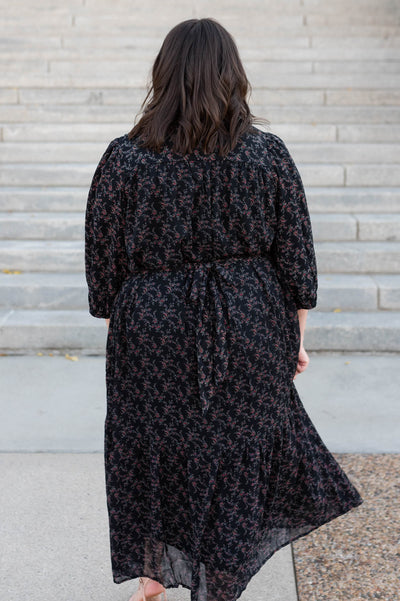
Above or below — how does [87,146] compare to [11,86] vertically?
below

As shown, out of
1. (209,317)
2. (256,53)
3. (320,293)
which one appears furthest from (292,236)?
(256,53)

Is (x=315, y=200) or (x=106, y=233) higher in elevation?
(x=106, y=233)

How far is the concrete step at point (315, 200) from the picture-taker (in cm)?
602

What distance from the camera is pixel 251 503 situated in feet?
6.93

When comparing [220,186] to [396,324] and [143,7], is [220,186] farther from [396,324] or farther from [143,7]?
[143,7]

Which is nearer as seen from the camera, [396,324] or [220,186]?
[220,186]

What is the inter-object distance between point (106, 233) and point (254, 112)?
17.8ft

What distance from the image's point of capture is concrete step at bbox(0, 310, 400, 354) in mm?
4836

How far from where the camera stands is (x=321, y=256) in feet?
17.9

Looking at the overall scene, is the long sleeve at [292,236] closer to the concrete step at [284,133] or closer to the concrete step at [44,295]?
the concrete step at [44,295]

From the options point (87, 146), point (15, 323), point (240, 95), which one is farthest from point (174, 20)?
point (240, 95)

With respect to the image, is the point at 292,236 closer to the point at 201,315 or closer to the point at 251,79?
the point at 201,315

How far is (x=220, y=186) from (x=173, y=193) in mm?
126

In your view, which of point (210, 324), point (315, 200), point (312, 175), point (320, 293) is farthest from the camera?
point (312, 175)
